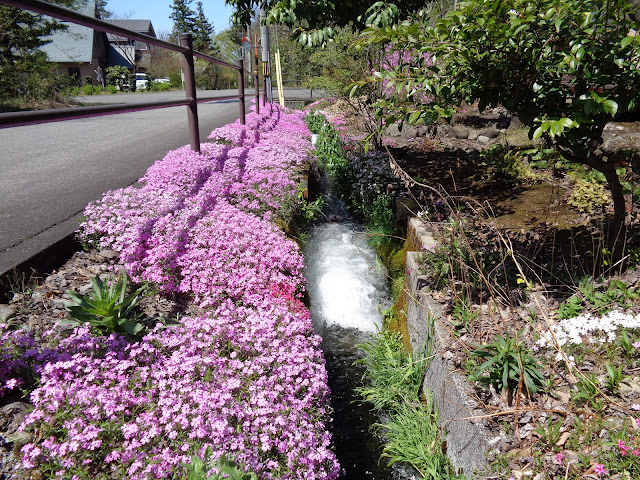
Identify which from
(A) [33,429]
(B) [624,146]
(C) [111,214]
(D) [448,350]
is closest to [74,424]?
(A) [33,429]

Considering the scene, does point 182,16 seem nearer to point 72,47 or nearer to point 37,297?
point 72,47

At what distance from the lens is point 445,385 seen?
A: 2979mm

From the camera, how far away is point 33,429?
1872 mm

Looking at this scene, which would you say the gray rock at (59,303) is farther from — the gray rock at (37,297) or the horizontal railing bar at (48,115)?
the horizontal railing bar at (48,115)

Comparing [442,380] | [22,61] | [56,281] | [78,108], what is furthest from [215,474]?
[22,61]

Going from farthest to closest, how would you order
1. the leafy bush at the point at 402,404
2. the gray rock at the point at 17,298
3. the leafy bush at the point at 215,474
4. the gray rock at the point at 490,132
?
the gray rock at the point at 490,132
the leafy bush at the point at 402,404
the gray rock at the point at 17,298
the leafy bush at the point at 215,474

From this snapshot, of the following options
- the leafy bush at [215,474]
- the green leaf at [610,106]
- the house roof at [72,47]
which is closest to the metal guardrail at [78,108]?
the leafy bush at [215,474]

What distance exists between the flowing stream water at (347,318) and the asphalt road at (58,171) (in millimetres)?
2454

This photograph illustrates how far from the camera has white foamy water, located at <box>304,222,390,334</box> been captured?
15.3 feet

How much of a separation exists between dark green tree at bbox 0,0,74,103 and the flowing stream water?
23891 millimetres

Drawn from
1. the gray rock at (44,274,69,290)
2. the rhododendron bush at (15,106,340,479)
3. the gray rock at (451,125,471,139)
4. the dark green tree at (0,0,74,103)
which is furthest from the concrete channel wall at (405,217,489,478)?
the dark green tree at (0,0,74,103)

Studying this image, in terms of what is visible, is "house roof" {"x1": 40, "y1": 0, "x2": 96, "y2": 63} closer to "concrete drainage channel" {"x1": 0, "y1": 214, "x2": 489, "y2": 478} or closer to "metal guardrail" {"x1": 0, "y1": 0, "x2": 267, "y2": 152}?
"metal guardrail" {"x1": 0, "y1": 0, "x2": 267, "y2": 152}

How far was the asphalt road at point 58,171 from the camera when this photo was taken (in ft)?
10.3

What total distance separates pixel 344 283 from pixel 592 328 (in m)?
2.75
